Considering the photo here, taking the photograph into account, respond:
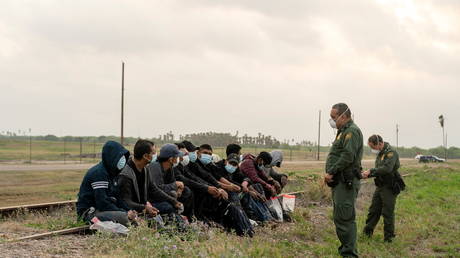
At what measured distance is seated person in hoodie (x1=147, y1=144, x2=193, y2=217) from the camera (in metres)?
7.14

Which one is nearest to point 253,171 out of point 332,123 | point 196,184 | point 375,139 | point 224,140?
point 196,184

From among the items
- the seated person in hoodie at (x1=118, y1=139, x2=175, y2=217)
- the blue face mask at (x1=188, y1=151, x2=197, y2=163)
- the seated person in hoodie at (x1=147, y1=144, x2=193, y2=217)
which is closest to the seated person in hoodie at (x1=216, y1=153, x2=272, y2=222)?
the blue face mask at (x1=188, y1=151, x2=197, y2=163)

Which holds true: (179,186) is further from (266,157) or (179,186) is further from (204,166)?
(266,157)

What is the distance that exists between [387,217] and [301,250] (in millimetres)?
1788

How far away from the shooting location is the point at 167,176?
744 centimetres

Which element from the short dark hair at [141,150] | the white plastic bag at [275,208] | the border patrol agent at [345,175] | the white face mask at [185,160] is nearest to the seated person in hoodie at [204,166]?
the white face mask at [185,160]

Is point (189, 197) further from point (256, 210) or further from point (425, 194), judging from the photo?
point (425, 194)

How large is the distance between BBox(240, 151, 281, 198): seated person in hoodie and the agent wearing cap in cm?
228

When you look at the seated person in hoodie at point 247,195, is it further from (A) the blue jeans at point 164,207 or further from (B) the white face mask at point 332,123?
(B) the white face mask at point 332,123

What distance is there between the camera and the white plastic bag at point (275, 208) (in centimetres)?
953

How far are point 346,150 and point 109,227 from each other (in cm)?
315

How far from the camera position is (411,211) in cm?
1204

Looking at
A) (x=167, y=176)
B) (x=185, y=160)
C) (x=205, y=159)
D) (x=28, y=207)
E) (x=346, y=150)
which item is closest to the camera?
(x=346, y=150)

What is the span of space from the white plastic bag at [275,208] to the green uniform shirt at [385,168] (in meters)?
2.03
